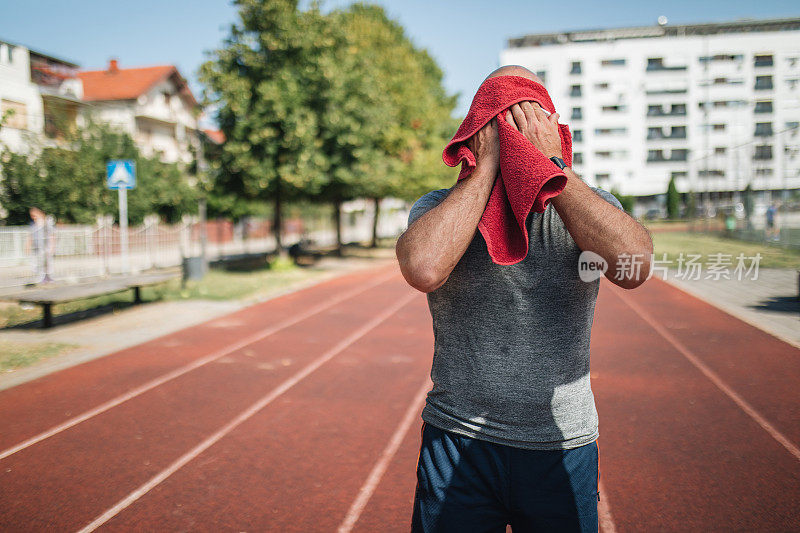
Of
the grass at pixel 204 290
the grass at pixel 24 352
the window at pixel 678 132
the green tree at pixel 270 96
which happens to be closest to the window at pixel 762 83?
the window at pixel 678 132

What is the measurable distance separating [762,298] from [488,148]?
39.6ft

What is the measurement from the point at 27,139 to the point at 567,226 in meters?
24.2

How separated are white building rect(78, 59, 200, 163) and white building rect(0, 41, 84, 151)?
3540mm

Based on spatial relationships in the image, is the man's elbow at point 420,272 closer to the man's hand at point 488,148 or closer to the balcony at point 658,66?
the man's hand at point 488,148

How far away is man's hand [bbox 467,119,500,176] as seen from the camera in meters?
1.42

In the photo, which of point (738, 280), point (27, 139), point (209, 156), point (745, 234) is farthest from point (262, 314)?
point (745, 234)

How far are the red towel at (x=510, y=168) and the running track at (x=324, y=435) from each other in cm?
263

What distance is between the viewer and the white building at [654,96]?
5569cm

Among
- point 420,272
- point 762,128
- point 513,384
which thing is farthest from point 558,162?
point 762,128

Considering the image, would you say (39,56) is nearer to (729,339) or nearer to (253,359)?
(253,359)

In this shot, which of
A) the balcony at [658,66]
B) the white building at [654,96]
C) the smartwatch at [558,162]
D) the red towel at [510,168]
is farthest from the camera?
the balcony at [658,66]

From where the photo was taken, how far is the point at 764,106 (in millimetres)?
54062

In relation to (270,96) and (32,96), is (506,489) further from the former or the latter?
(32,96)

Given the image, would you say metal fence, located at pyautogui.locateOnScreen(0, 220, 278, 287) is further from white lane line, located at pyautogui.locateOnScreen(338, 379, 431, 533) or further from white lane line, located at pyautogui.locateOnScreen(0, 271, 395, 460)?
white lane line, located at pyautogui.locateOnScreen(338, 379, 431, 533)
